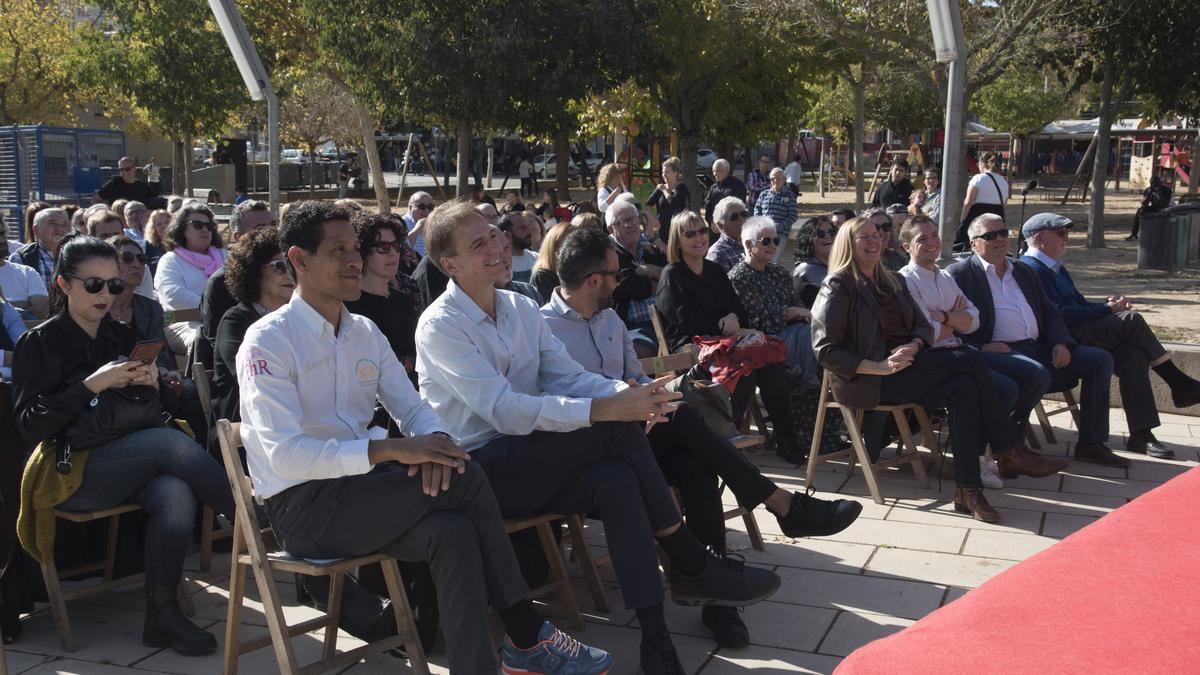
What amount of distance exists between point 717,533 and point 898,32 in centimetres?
1353

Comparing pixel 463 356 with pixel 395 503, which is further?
pixel 463 356

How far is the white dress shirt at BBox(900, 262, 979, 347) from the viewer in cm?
629

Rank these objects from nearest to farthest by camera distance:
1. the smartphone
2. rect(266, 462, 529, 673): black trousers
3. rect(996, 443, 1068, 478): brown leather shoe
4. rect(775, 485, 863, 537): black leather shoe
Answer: rect(266, 462, 529, 673): black trousers → the smartphone → rect(775, 485, 863, 537): black leather shoe → rect(996, 443, 1068, 478): brown leather shoe

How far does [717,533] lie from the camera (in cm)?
439

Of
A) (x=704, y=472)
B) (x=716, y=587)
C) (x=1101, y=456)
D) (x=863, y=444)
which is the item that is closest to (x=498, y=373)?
(x=704, y=472)

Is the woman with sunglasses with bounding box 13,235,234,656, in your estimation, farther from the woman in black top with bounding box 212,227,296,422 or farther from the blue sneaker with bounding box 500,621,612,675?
the blue sneaker with bounding box 500,621,612,675

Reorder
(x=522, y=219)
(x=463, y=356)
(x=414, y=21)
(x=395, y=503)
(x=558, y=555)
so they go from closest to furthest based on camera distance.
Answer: (x=395, y=503) < (x=463, y=356) < (x=558, y=555) < (x=522, y=219) < (x=414, y=21)

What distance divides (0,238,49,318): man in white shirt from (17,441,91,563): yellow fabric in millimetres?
2864

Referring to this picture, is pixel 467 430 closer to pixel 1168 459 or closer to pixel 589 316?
pixel 589 316

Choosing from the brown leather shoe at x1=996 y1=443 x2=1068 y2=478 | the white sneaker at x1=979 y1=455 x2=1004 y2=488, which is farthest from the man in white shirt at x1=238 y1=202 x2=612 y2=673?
the white sneaker at x1=979 y1=455 x2=1004 y2=488

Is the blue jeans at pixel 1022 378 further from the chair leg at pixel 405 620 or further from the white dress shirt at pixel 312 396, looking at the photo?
the chair leg at pixel 405 620

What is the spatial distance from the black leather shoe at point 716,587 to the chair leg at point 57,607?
223 cm

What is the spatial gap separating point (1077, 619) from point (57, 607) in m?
3.63

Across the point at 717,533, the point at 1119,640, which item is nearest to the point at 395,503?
the point at 717,533
